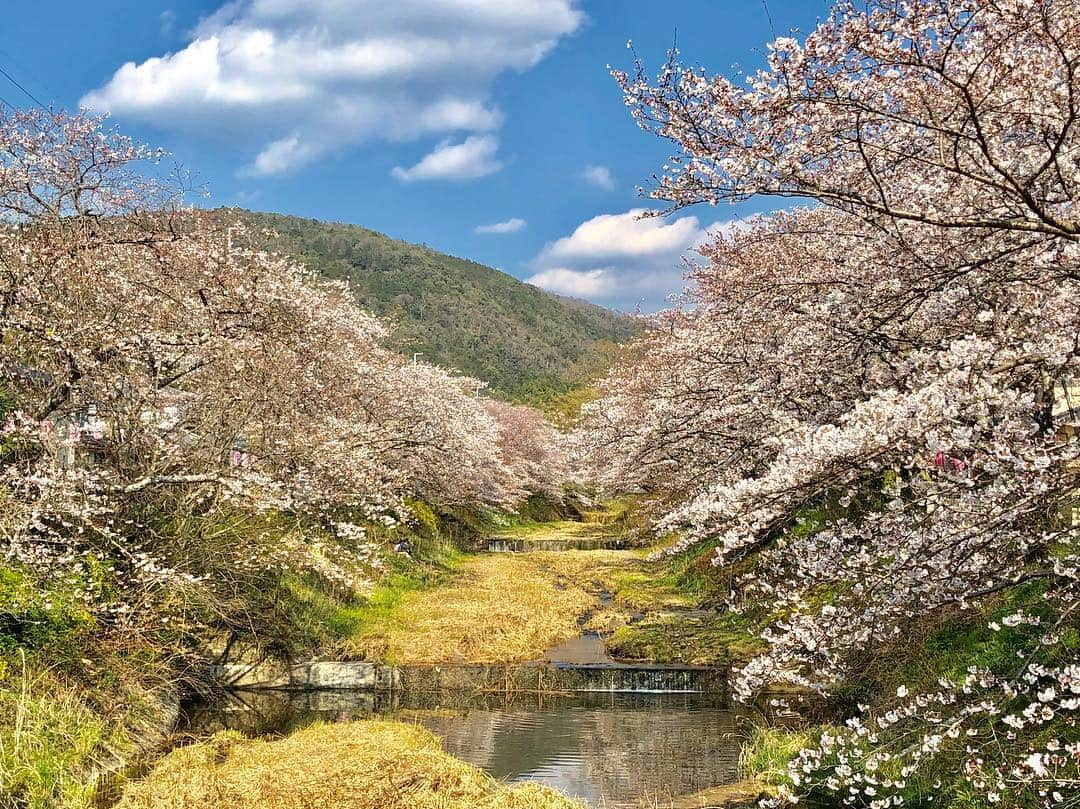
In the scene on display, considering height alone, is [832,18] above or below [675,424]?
above

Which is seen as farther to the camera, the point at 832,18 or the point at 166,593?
the point at 166,593

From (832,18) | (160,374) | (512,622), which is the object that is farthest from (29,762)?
(512,622)

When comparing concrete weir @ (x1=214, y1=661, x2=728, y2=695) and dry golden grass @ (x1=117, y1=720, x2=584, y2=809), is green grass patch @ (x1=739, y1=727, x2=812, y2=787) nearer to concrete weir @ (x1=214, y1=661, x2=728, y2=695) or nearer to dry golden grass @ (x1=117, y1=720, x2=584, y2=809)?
dry golden grass @ (x1=117, y1=720, x2=584, y2=809)

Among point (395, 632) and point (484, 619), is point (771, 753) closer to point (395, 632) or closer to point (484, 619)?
point (395, 632)

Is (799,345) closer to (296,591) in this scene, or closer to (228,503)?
(228,503)

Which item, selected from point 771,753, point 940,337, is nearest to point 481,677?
point 771,753

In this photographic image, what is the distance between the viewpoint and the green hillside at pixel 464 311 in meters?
82.8

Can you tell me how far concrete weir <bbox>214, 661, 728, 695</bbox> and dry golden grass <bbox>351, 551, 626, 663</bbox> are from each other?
43 cm

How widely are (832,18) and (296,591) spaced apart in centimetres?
1081

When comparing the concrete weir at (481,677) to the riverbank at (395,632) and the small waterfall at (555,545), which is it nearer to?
the riverbank at (395,632)

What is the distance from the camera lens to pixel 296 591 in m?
12.9

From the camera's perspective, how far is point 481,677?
11594 millimetres

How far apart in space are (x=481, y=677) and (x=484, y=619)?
281 centimetres

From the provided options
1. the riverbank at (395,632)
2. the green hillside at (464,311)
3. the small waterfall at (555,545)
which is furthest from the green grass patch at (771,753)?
the green hillside at (464,311)
